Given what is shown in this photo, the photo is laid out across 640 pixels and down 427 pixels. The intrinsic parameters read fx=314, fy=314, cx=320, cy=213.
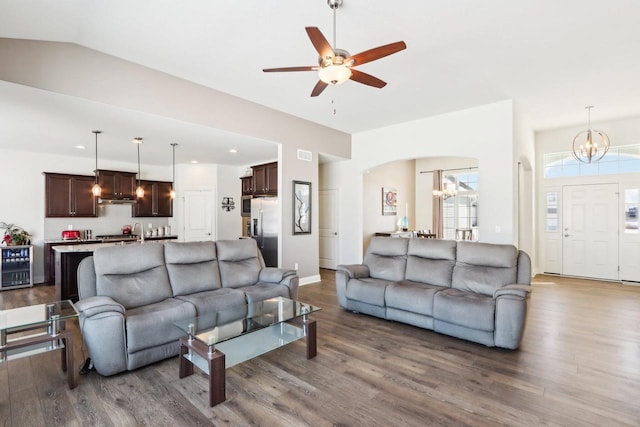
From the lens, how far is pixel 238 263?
420 centimetres

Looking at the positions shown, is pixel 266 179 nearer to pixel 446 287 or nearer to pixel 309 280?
pixel 309 280

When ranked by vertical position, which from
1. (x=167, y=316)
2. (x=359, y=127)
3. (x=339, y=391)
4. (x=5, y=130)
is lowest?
(x=339, y=391)

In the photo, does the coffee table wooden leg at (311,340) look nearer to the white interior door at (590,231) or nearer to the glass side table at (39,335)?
the glass side table at (39,335)

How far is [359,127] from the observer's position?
6.61 m

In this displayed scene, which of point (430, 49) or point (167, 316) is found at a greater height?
point (430, 49)

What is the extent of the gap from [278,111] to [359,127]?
188cm

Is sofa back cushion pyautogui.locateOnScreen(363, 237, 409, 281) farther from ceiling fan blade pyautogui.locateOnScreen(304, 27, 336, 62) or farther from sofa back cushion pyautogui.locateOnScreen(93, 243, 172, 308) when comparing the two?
ceiling fan blade pyautogui.locateOnScreen(304, 27, 336, 62)

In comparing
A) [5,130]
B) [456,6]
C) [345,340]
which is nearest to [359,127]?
[456,6]

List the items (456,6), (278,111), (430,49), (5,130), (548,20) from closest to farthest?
(456,6), (548,20), (430,49), (5,130), (278,111)

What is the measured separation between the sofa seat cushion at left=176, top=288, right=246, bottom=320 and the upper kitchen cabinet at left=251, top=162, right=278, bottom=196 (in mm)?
2973

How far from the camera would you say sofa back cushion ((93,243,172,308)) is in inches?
122

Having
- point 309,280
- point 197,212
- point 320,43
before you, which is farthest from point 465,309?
point 197,212

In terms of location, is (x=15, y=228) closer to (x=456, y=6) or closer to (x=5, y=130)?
(x=5, y=130)

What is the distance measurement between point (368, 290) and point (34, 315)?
132 inches
